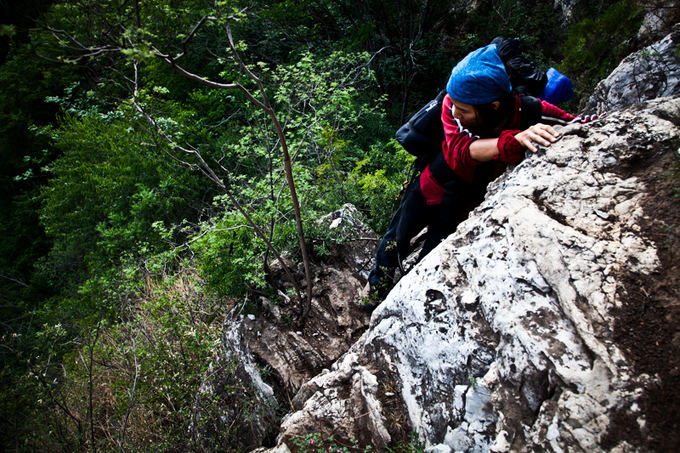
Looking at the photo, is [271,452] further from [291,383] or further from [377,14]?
[377,14]

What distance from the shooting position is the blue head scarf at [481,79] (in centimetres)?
178

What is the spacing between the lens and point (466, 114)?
6.26 ft

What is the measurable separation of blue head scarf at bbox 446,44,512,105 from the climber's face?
0.03 m

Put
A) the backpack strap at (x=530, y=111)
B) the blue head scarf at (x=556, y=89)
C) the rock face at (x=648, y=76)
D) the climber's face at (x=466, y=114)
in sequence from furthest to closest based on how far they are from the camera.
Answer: the rock face at (x=648, y=76), the blue head scarf at (x=556, y=89), the backpack strap at (x=530, y=111), the climber's face at (x=466, y=114)

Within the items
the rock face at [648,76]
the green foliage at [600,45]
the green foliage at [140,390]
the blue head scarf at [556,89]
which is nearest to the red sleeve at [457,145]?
the blue head scarf at [556,89]

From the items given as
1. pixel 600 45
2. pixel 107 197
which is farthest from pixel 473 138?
pixel 107 197

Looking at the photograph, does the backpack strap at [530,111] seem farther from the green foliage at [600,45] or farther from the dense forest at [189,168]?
the green foliage at [600,45]

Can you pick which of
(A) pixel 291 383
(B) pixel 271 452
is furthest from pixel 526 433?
(A) pixel 291 383

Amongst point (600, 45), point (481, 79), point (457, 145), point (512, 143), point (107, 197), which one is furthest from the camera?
point (107, 197)

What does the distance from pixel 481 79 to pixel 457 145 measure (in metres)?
0.36

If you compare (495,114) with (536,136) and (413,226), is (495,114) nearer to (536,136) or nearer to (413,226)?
(536,136)

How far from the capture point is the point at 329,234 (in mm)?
3900

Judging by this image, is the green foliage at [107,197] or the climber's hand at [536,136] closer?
the climber's hand at [536,136]

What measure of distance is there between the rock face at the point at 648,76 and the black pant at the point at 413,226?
2064 millimetres
